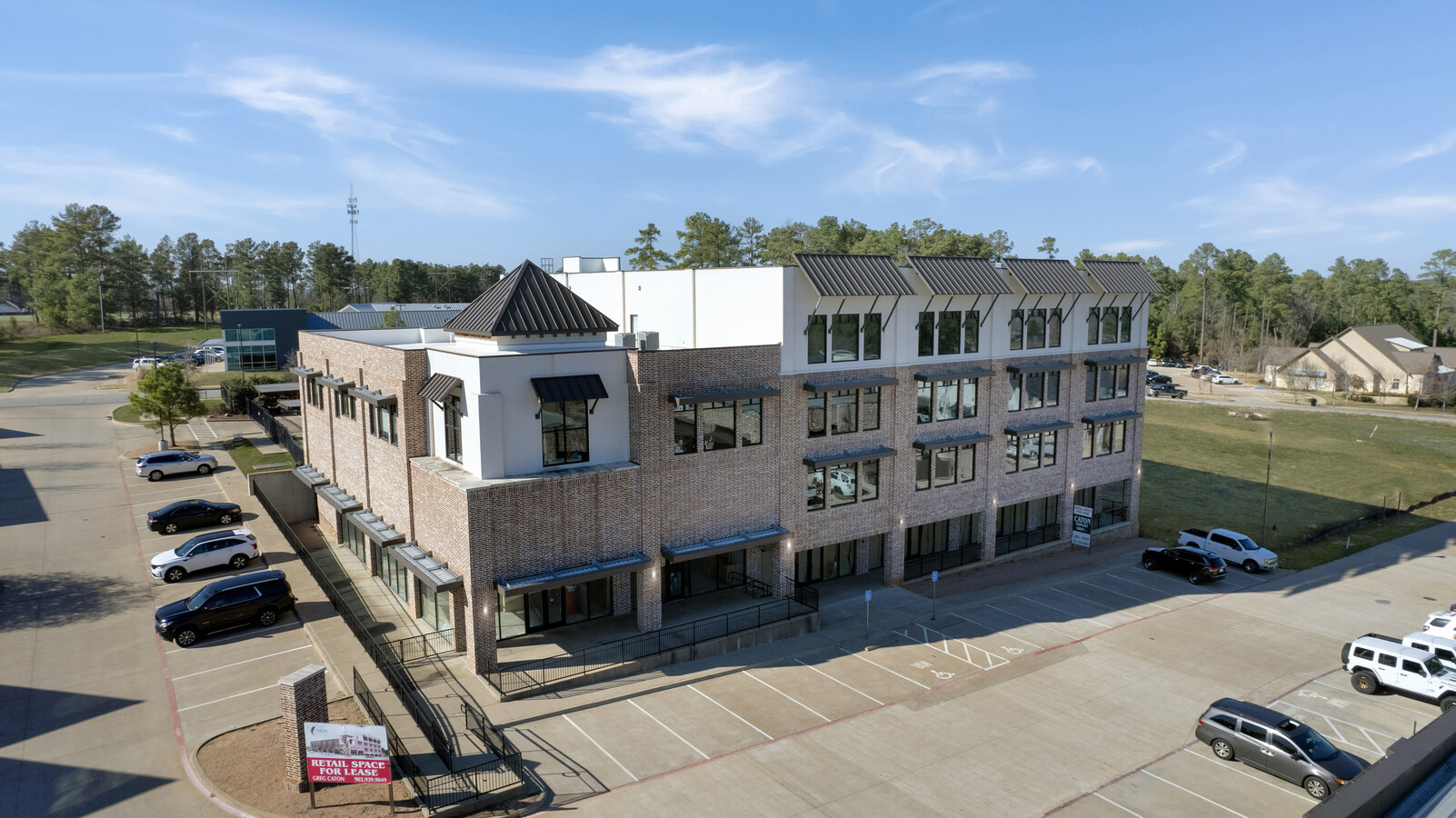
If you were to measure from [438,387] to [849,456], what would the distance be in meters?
15.1

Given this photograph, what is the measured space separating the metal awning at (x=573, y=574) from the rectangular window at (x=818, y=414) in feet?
27.6

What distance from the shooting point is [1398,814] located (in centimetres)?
1230

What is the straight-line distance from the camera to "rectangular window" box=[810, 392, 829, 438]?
30.9m

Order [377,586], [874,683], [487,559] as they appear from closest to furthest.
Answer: [487,559] < [874,683] < [377,586]

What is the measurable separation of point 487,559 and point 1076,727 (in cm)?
1740

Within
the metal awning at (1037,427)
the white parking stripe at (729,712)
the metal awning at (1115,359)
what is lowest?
the white parking stripe at (729,712)

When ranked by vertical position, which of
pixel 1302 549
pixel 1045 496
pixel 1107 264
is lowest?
pixel 1302 549

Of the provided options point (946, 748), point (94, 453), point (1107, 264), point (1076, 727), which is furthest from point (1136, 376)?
point (94, 453)

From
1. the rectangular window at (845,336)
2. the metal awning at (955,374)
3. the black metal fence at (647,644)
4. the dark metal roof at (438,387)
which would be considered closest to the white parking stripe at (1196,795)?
the black metal fence at (647,644)

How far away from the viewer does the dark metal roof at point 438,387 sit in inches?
998

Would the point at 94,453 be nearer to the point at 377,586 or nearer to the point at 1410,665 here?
the point at 377,586

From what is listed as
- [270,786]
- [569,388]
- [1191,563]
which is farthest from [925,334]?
[270,786]

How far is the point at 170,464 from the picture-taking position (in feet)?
150

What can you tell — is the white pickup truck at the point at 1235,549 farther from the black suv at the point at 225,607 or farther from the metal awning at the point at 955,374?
the black suv at the point at 225,607
